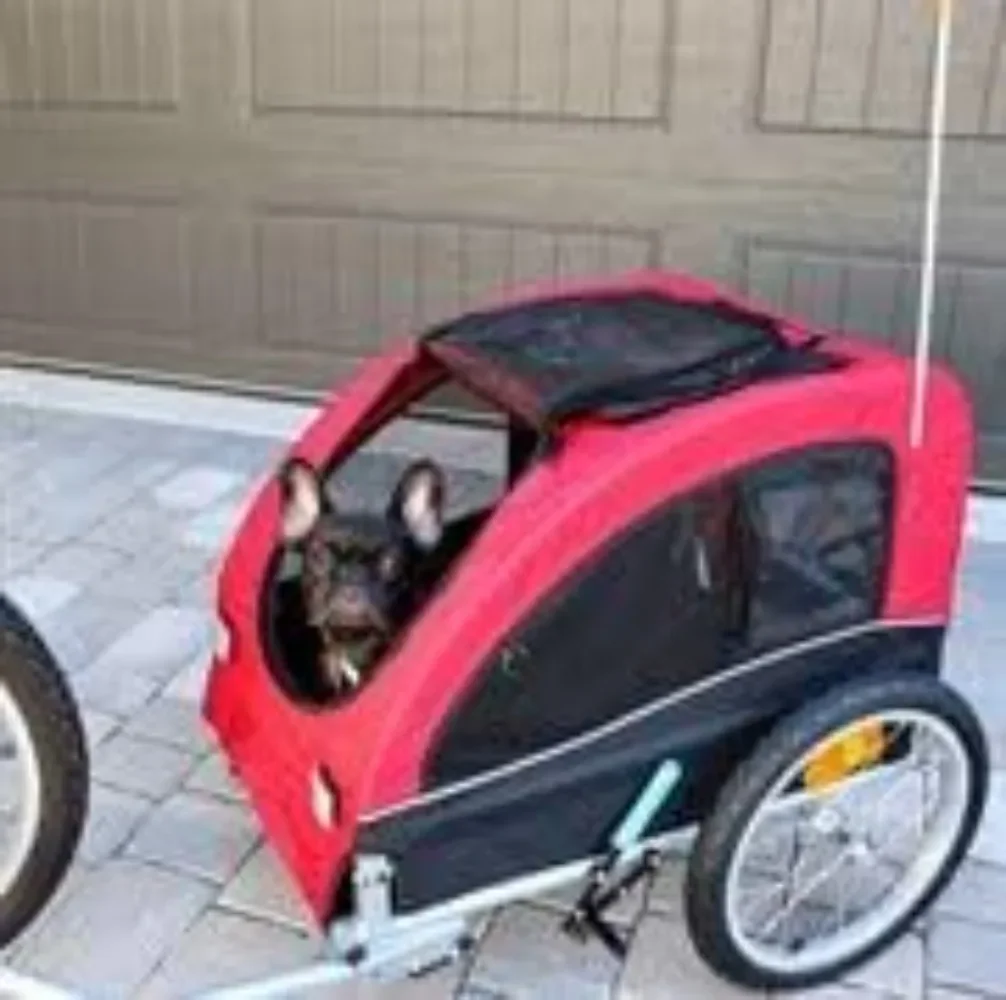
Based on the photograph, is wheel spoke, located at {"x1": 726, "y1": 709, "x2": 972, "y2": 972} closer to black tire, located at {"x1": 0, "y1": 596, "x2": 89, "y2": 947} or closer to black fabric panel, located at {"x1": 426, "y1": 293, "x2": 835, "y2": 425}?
black fabric panel, located at {"x1": 426, "y1": 293, "x2": 835, "y2": 425}

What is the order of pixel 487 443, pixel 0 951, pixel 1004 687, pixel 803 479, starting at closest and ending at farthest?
pixel 803 479
pixel 0 951
pixel 487 443
pixel 1004 687

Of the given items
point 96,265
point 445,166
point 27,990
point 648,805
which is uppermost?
Answer: point 445,166

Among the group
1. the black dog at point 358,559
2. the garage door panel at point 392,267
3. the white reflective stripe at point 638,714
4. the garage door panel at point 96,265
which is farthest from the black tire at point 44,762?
the garage door panel at point 96,265

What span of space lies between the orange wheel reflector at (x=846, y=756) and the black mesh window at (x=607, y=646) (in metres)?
0.20

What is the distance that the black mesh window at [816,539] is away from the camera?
174cm

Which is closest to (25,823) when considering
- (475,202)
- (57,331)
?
(475,202)

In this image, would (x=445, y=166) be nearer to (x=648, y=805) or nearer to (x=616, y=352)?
(x=616, y=352)

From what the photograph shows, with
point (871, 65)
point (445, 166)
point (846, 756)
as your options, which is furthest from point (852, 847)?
point (445, 166)

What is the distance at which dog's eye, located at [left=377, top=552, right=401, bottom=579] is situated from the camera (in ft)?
6.03

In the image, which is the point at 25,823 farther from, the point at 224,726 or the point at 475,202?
the point at 475,202

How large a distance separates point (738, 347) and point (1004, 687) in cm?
123

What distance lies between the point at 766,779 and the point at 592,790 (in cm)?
22

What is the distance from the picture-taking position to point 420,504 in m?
1.88

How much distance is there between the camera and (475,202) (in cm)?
364
